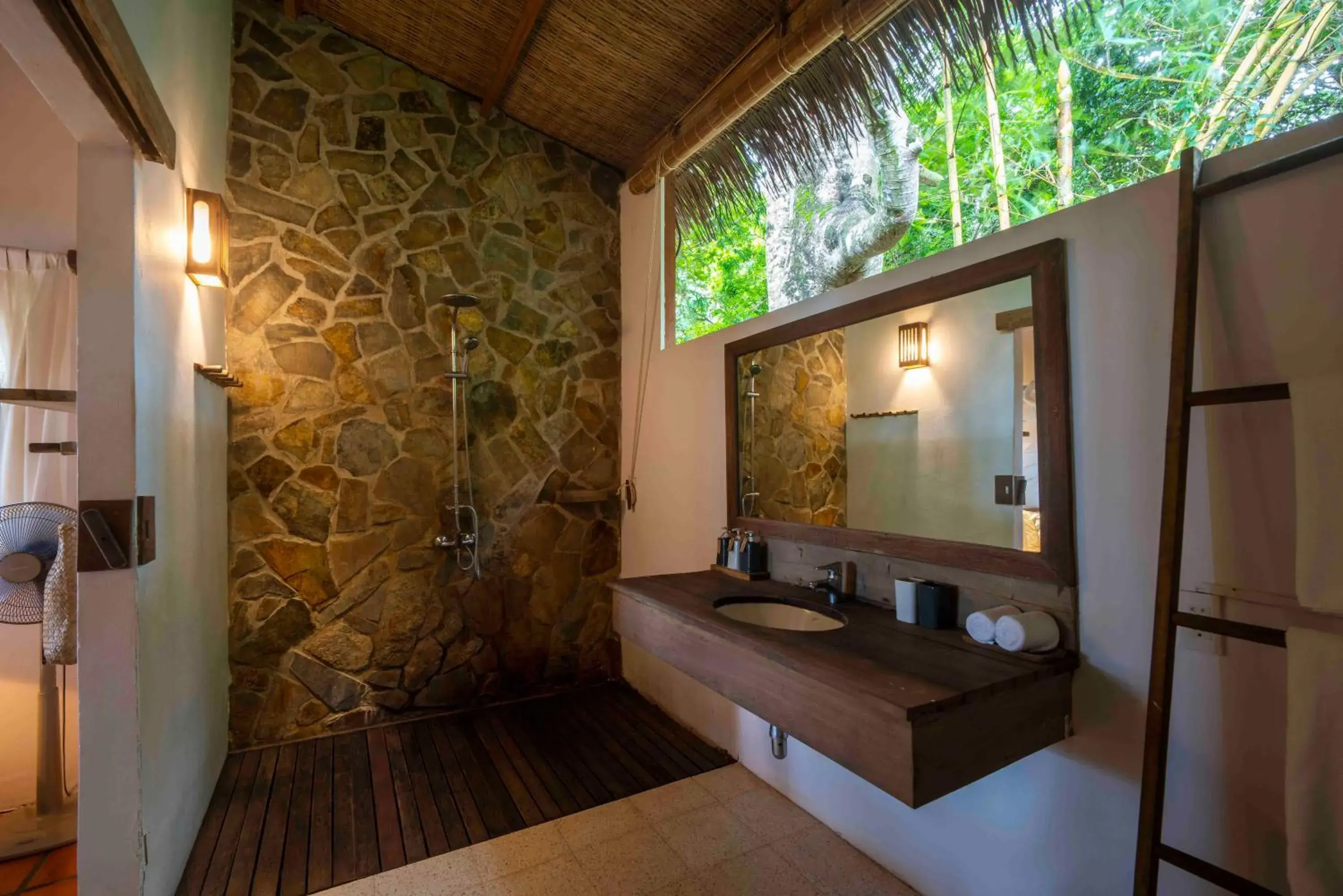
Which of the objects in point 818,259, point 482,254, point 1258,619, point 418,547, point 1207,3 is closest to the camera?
point 1258,619

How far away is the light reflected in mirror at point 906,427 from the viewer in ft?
Answer: 4.75

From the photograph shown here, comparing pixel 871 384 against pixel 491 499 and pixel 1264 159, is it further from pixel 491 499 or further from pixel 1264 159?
pixel 491 499

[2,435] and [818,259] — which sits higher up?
[818,259]

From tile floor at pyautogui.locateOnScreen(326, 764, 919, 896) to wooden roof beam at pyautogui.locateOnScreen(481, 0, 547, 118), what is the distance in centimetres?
311

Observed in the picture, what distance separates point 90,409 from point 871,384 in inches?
81.2

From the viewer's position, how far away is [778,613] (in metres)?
1.91

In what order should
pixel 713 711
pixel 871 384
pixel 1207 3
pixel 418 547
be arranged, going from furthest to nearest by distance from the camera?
1. pixel 418 547
2. pixel 713 711
3. pixel 871 384
4. pixel 1207 3

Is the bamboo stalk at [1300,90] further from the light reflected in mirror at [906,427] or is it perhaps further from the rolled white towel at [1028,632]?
the rolled white towel at [1028,632]

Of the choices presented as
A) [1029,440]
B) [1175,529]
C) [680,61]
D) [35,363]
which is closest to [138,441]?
[35,363]

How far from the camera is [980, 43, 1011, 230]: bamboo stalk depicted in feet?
5.75

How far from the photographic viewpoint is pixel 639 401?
3205 millimetres

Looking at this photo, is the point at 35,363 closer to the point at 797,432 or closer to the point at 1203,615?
the point at 797,432

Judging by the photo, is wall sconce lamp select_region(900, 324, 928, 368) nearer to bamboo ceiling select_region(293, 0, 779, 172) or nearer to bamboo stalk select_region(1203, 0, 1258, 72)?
bamboo stalk select_region(1203, 0, 1258, 72)

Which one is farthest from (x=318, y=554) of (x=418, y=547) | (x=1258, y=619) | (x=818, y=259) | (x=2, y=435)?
(x=1258, y=619)
